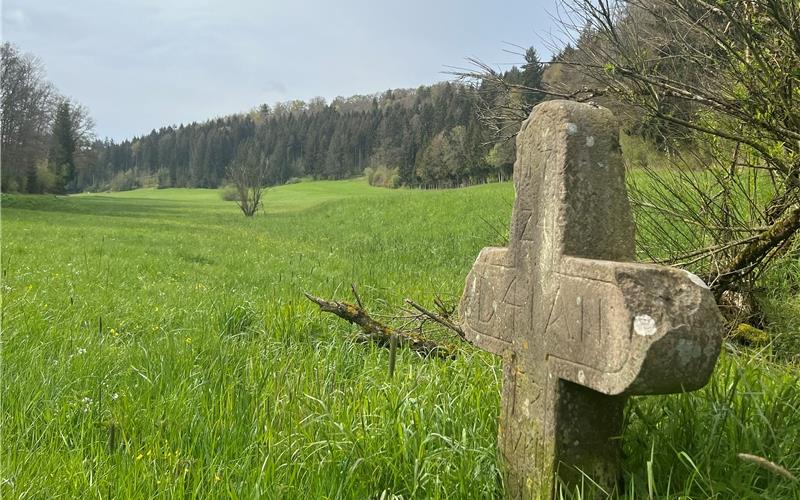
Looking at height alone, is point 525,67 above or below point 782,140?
above

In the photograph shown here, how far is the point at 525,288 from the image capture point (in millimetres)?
2387

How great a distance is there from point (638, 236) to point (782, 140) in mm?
1320

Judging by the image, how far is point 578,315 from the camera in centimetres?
203

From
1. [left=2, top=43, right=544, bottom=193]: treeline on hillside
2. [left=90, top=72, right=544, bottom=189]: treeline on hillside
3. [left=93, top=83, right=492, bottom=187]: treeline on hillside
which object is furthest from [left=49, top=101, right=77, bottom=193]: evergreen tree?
[left=93, top=83, right=492, bottom=187]: treeline on hillside

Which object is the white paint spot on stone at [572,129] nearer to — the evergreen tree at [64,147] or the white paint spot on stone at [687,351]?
the white paint spot on stone at [687,351]

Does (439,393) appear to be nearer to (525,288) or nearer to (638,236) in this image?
(525,288)

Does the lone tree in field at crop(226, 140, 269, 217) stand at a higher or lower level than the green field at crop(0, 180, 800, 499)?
higher

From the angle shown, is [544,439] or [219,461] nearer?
[544,439]

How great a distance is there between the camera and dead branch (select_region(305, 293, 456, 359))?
4273mm

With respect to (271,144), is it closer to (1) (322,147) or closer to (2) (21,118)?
(1) (322,147)

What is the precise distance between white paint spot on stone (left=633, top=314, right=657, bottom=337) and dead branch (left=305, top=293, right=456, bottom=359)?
97.5 inches

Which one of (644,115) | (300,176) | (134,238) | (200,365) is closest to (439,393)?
(200,365)

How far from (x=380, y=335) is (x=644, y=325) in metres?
2.95

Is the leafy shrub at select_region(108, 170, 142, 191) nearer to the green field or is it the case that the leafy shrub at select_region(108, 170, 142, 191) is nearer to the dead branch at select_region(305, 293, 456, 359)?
the green field
